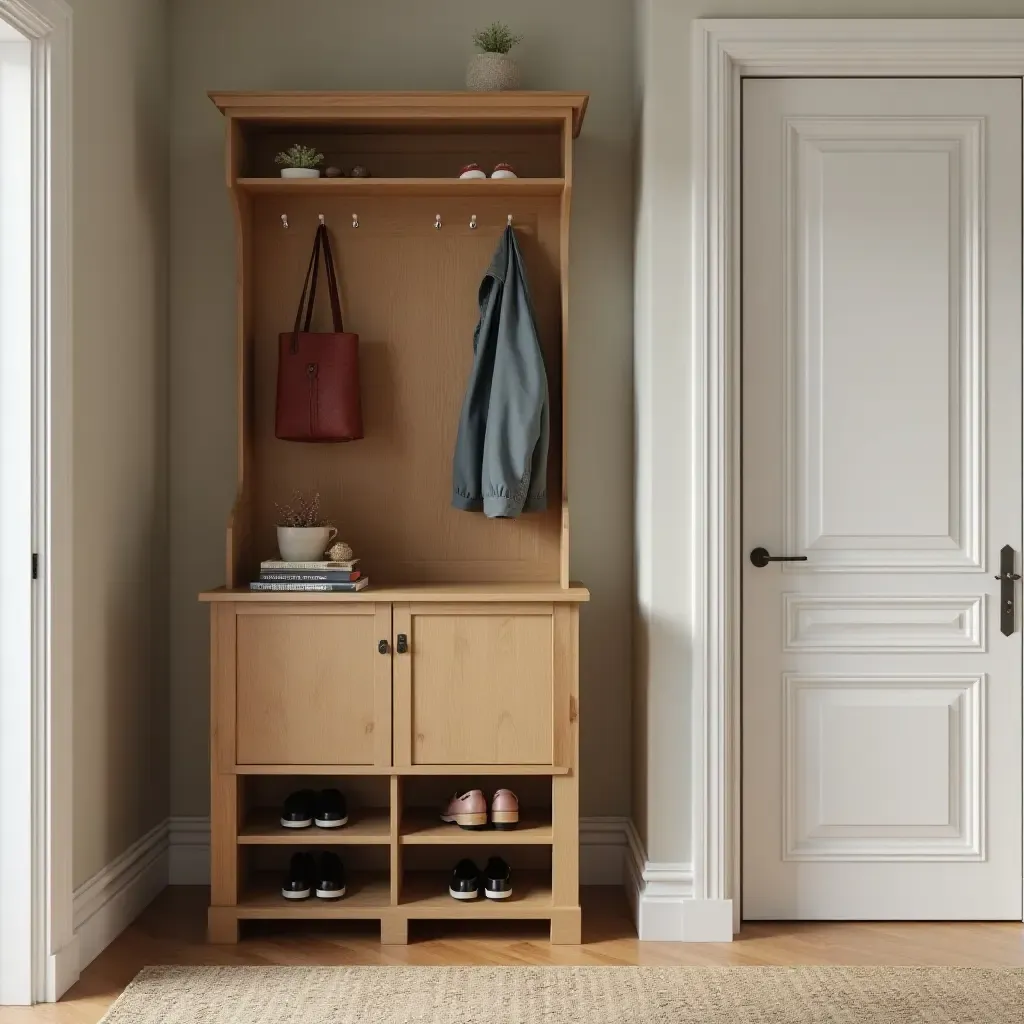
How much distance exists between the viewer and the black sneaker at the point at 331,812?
287 centimetres

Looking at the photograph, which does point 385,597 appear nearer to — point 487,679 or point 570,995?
point 487,679

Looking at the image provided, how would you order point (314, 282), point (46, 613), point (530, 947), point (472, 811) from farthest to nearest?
point (314, 282)
point (472, 811)
point (530, 947)
point (46, 613)

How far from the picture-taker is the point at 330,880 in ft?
9.32

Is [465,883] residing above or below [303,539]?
below

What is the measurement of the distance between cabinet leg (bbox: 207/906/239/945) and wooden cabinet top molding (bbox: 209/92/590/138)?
206 centimetres

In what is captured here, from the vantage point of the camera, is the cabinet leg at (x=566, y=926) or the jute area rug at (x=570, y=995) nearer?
the jute area rug at (x=570, y=995)

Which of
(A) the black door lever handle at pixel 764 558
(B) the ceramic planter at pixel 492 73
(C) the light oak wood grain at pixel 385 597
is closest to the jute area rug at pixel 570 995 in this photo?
(C) the light oak wood grain at pixel 385 597

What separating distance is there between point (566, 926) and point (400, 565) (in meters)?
1.09

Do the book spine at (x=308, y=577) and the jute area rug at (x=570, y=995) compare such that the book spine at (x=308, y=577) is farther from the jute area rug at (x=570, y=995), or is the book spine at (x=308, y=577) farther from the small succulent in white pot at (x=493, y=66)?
the small succulent in white pot at (x=493, y=66)

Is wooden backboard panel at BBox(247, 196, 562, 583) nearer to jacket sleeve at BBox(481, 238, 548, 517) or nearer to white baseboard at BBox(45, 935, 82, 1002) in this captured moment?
jacket sleeve at BBox(481, 238, 548, 517)

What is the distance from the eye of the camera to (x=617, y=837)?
3246mm

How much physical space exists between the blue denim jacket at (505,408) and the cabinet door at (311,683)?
0.44 meters

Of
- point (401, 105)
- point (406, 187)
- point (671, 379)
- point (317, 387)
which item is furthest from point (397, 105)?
point (671, 379)

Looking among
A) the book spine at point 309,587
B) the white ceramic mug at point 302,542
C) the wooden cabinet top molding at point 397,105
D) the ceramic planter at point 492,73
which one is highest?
the ceramic planter at point 492,73
